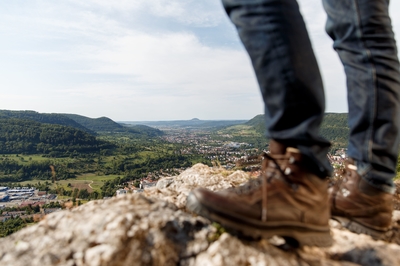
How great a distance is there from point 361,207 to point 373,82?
890 millimetres

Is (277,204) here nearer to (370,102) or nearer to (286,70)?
(286,70)

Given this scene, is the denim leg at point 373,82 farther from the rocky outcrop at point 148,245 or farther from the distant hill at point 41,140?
the distant hill at point 41,140

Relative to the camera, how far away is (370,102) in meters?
1.77

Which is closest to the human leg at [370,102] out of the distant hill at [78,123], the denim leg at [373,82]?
the denim leg at [373,82]

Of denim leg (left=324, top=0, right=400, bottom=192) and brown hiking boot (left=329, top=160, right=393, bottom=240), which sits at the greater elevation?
denim leg (left=324, top=0, right=400, bottom=192)

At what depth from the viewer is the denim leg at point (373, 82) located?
175 centimetres

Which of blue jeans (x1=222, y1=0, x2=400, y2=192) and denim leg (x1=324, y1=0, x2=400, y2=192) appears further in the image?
denim leg (x1=324, y1=0, x2=400, y2=192)

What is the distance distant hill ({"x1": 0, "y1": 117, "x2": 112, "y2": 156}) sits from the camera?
8456 centimetres

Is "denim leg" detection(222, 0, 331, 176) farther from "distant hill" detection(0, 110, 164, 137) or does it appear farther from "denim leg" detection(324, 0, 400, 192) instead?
"distant hill" detection(0, 110, 164, 137)

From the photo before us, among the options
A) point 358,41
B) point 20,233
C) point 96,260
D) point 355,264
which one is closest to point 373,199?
point 355,264

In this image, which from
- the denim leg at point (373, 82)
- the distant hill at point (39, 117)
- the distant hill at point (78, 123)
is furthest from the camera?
the distant hill at point (78, 123)

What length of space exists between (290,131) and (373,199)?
98 centimetres

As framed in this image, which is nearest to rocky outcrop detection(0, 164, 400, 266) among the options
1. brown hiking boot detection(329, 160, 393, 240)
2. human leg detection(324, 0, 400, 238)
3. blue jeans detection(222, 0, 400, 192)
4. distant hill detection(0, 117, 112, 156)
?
brown hiking boot detection(329, 160, 393, 240)

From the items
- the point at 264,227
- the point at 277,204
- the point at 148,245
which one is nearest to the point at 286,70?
the point at 277,204
